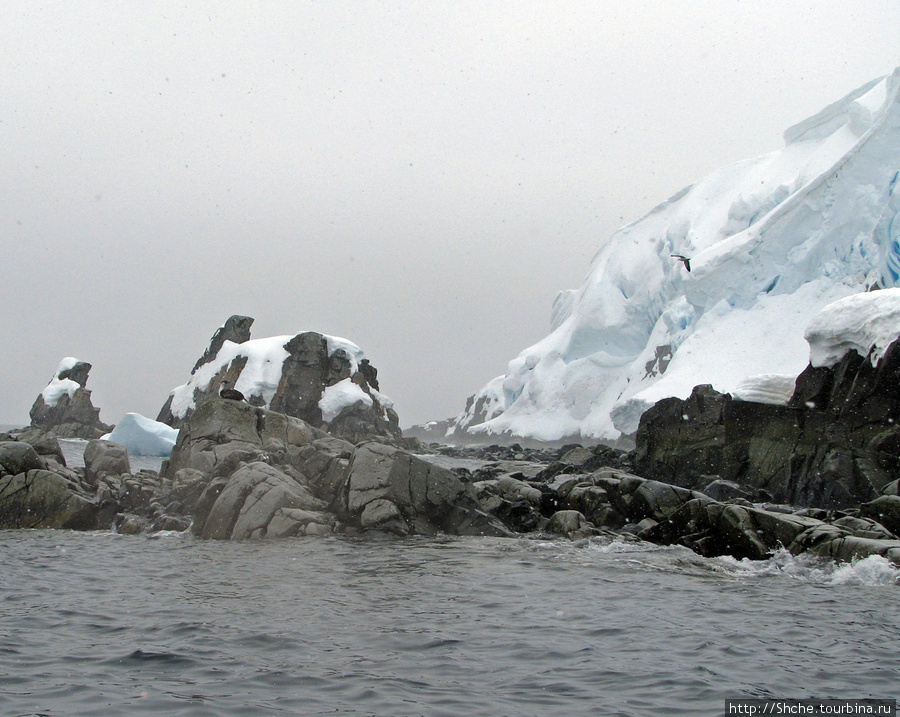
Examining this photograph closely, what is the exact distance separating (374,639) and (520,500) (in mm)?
10598

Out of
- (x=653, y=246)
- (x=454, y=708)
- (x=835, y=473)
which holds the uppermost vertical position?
(x=653, y=246)

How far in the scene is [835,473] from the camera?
19.4 m

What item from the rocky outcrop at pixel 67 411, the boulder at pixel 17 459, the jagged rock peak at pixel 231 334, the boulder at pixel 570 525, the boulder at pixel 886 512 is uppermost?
the jagged rock peak at pixel 231 334

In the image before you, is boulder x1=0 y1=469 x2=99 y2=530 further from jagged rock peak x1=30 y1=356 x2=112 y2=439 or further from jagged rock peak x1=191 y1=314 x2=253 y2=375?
jagged rock peak x1=30 y1=356 x2=112 y2=439

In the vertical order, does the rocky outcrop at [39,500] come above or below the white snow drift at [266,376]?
below

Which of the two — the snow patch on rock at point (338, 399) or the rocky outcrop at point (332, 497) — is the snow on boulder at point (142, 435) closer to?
the snow patch on rock at point (338, 399)

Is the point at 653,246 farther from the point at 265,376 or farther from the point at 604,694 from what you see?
the point at 604,694

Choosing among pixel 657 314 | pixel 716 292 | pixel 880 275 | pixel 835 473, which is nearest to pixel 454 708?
pixel 835 473

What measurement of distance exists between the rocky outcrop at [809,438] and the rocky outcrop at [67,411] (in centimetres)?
5204

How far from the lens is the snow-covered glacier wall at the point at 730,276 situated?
44.2m

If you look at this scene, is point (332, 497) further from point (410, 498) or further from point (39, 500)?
point (39, 500)

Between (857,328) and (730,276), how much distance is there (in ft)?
101

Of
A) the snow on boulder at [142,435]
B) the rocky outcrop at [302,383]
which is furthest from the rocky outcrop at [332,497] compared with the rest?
the rocky outcrop at [302,383]

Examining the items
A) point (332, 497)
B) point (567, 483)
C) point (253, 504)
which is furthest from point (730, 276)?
point (253, 504)
